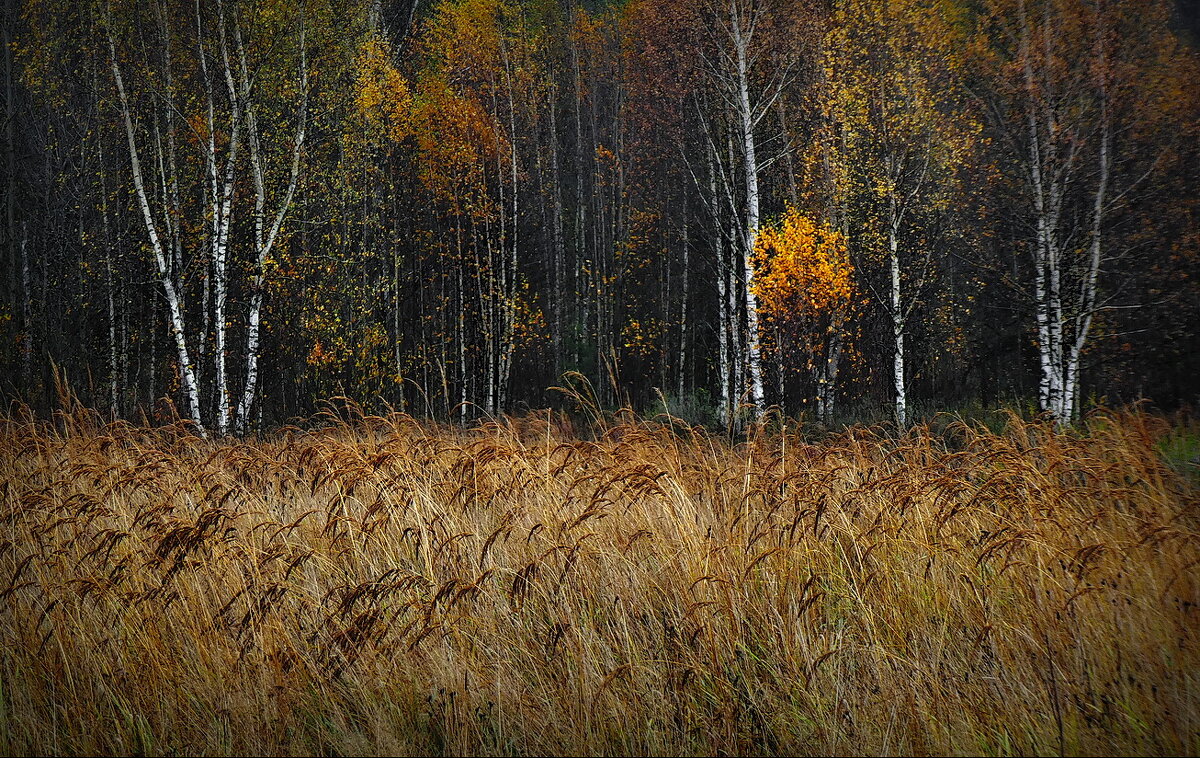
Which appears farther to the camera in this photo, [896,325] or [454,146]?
[454,146]

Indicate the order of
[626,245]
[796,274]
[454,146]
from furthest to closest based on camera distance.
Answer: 1. [626,245]
2. [454,146]
3. [796,274]

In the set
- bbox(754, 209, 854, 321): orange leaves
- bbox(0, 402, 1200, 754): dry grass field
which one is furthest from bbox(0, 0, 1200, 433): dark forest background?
bbox(0, 402, 1200, 754): dry grass field

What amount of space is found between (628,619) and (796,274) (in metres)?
Answer: 11.0

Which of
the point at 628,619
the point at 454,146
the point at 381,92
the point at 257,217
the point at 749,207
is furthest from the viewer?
the point at 454,146

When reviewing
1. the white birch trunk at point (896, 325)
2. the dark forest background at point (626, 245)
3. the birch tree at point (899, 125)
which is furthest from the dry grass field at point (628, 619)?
the birch tree at point (899, 125)

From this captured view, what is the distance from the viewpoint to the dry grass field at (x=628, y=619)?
2426mm

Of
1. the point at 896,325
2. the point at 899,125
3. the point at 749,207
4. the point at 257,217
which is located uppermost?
the point at 899,125

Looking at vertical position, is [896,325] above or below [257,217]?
below

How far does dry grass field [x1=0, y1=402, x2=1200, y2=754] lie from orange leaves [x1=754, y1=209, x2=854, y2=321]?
28.8 ft

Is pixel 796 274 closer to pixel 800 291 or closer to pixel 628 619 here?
pixel 800 291

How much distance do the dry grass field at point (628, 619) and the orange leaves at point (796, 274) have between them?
8781 mm

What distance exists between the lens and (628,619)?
304 cm

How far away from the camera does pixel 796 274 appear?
13.1 meters

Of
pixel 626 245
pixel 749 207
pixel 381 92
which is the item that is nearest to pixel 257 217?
pixel 381 92
